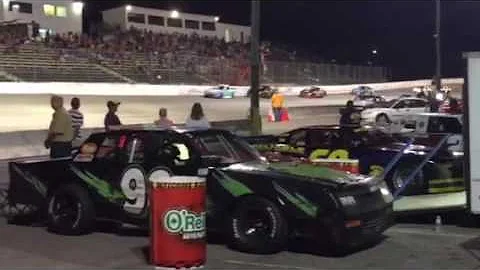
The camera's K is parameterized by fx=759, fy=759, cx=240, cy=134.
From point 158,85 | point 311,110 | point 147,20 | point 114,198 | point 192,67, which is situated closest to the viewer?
point 114,198

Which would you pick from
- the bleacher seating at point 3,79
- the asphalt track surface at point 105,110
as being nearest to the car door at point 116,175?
the asphalt track surface at point 105,110

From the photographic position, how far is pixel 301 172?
28.3 feet

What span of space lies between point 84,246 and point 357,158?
15.2ft

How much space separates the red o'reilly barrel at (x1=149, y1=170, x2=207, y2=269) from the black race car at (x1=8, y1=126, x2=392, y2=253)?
1062 millimetres

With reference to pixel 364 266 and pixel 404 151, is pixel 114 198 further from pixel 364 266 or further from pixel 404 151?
pixel 404 151

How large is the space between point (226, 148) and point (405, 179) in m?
3.26

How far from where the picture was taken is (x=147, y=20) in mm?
91562

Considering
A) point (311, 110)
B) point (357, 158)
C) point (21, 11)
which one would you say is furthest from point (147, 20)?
point (357, 158)

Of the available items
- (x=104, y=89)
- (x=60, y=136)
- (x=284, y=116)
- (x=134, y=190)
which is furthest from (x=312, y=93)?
(x=134, y=190)

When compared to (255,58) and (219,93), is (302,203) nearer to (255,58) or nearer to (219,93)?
(255,58)

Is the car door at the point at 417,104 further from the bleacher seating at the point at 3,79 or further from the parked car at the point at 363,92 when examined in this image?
the bleacher seating at the point at 3,79

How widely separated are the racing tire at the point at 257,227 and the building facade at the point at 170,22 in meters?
81.4

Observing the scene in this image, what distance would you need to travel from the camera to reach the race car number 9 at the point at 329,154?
38.6 feet

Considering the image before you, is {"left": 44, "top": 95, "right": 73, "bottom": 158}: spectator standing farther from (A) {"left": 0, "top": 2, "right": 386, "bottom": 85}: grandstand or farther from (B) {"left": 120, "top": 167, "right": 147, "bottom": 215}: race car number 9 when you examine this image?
(A) {"left": 0, "top": 2, "right": 386, "bottom": 85}: grandstand
